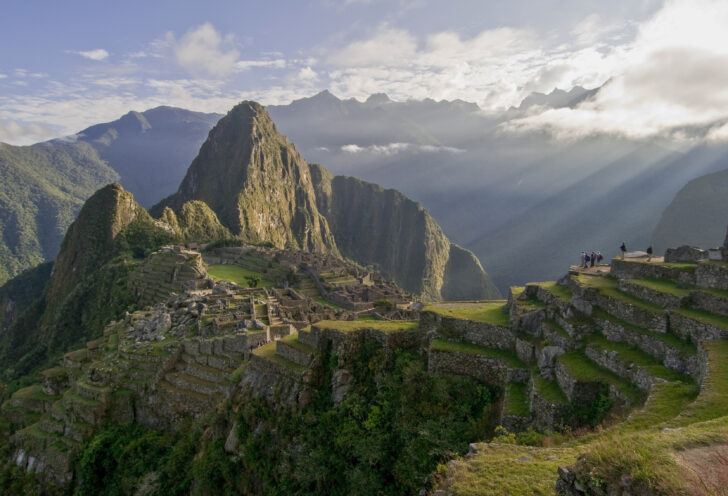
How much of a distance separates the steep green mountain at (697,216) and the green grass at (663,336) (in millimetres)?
118368

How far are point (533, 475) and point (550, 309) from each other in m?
7.91

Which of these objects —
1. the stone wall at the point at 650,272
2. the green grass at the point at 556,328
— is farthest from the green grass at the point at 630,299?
the green grass at the point at 556,328

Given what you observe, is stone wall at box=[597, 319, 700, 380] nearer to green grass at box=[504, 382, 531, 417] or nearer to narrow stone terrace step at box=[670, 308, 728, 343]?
narrow stone terrace step at box=[670, 308, 728, 343]

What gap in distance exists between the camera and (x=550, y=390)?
1059 cm

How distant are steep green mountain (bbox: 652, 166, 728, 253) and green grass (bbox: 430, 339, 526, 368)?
11922 cm

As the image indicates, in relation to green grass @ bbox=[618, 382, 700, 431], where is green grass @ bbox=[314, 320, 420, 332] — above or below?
below

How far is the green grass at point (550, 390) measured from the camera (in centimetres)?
→ 1016

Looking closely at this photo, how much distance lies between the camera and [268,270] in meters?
80.8

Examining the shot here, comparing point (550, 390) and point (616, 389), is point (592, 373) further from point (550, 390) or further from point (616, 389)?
point (550, 390)

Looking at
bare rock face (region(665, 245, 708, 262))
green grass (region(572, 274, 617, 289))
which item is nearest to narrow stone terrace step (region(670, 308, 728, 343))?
green grass (region(572, 274, 617, 289))

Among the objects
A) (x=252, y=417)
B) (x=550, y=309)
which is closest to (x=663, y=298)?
(x=550, y=309)

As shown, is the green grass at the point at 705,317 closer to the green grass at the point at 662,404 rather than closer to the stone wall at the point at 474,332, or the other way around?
the green grass at the point at 662,404

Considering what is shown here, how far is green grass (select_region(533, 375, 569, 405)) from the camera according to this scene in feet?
33.3

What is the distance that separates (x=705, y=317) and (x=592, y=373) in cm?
304
